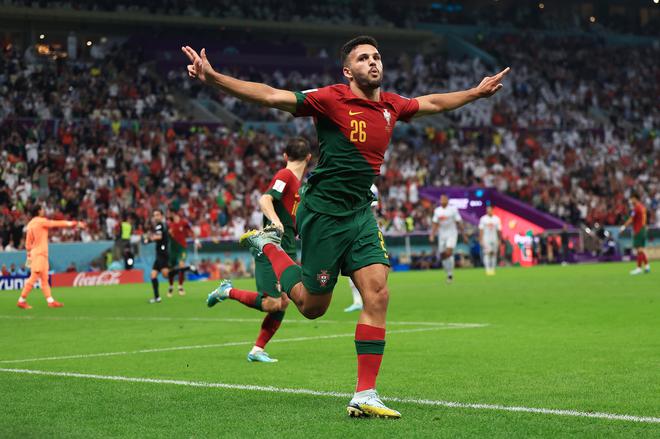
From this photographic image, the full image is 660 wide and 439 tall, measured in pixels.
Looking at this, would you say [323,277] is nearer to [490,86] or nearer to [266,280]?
[490,86]

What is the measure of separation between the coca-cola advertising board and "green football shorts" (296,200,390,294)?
2672cm

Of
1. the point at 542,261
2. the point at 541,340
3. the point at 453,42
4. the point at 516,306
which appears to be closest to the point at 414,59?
the point at 453,42

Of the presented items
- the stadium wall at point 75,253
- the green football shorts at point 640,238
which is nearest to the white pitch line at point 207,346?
the green football shorts at point 640,238

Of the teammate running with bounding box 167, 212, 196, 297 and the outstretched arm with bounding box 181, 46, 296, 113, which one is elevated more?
the outstretched arm with bounding box 181, 46, 296, 113

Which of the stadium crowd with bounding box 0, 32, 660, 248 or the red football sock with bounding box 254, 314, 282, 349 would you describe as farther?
the stadium crowd with bounding box 0, 32, 660, 248

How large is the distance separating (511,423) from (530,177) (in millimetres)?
45395

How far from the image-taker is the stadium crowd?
38.4 m

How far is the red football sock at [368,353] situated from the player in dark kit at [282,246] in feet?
12.0

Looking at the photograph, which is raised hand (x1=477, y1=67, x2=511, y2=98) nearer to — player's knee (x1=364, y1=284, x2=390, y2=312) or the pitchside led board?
player's knee (x1=364, y1=284, x2=390, y2=312)

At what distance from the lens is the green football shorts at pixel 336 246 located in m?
7.39

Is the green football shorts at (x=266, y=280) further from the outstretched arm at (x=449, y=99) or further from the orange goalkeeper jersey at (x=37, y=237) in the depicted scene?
the orange goalkeeper jersey at (x=37, y=237)

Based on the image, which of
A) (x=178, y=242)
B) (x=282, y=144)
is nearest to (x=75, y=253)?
(x=178, y=242)

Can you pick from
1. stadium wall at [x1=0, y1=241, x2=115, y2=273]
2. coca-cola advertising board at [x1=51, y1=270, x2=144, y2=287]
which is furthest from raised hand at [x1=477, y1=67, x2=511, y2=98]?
coca-cola advertising board at [x1=51, y1=270, x2=144, y2=287]

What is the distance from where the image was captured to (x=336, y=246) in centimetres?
739
